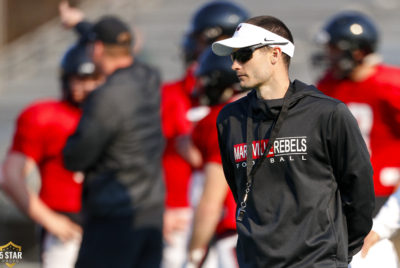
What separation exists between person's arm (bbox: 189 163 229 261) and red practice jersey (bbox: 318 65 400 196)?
1.27 m

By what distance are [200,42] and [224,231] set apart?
236 cm

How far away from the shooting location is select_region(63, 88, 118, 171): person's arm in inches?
194

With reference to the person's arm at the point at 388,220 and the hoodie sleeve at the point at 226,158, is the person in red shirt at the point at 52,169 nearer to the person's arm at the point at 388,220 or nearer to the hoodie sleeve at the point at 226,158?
the hoodie sleeve at the point at 226,158

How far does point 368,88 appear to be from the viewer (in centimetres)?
571

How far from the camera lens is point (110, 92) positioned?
198 inches

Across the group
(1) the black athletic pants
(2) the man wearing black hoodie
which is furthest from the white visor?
(1) the black athletic pants

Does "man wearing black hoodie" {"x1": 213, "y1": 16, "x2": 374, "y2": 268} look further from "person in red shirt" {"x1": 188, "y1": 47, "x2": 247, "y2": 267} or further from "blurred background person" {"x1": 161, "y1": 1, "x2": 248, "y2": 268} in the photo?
"blurred background person" {"x1": 161, "y1": 1, "x2": 248, "y2": 268}

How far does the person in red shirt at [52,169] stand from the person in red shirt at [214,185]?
3.44 ft

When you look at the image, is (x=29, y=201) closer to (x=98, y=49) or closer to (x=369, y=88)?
(x=98, y=49)

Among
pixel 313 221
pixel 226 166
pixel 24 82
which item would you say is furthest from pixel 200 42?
pixel 24 82

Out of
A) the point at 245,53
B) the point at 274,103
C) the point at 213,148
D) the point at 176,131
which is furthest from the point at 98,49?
the point at 274,103

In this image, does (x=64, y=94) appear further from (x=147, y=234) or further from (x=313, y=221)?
(x=313, y=221)

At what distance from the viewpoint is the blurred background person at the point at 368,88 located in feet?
18.3

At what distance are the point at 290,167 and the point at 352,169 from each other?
0.26 meters
